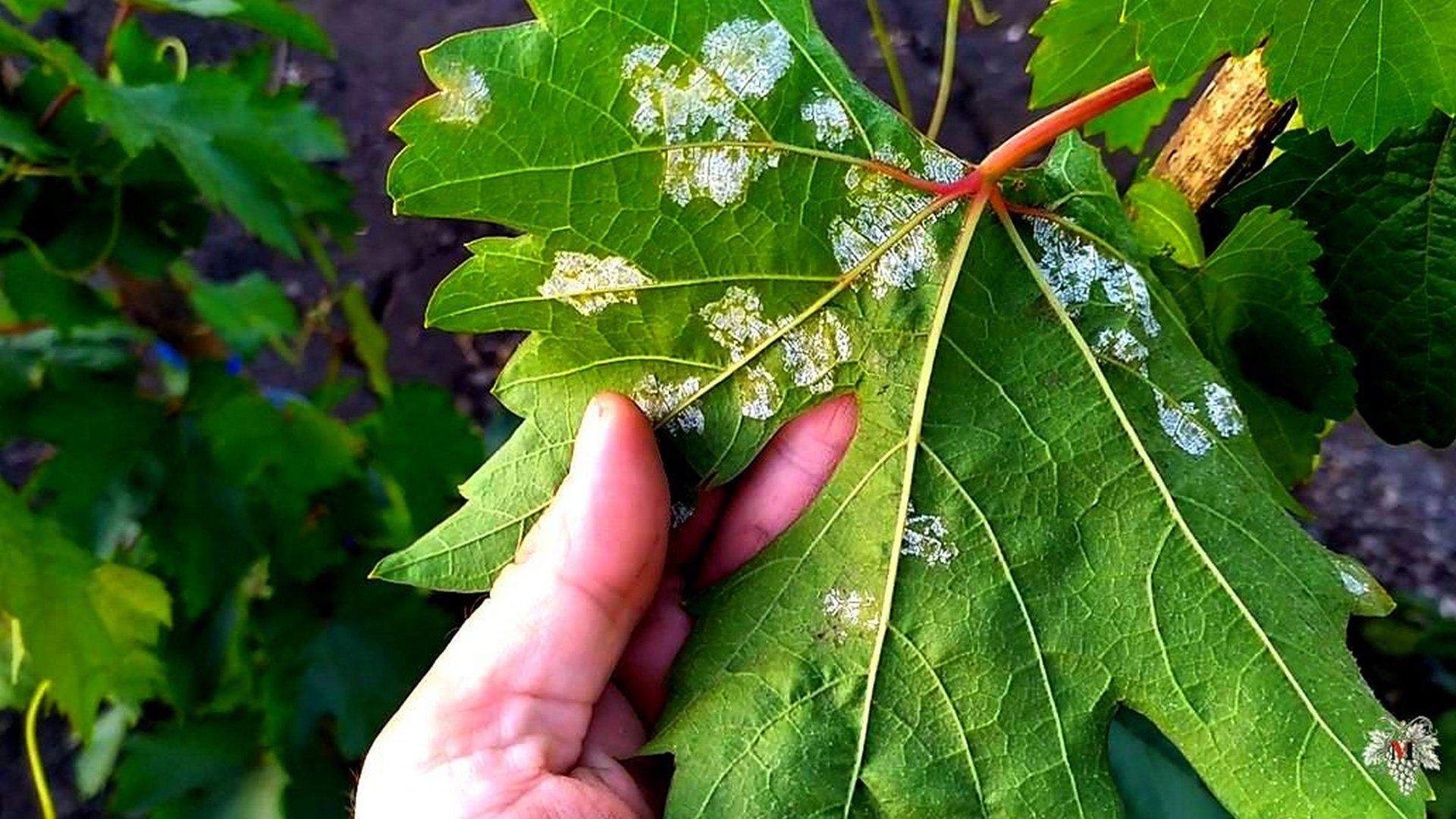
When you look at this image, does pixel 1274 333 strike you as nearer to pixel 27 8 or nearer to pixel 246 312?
pixel 27 8

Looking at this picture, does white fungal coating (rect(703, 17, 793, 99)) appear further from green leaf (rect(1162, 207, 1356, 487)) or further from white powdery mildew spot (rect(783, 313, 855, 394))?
green leaf (rect(1162, 207, 1356, 487))

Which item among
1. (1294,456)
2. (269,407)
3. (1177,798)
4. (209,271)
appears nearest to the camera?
(1294,456)

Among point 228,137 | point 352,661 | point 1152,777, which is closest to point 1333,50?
point 1152,777

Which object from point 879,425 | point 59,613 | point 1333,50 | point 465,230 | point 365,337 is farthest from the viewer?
point 465,230

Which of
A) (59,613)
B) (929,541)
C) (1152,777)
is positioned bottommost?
(1152,777)

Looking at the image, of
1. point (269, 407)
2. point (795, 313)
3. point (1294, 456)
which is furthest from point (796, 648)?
point (269, 407)

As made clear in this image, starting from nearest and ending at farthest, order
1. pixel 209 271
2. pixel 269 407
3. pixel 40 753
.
Answer: 1. pixel 269 407
2. pixel 40 753
3. pixel 209 271

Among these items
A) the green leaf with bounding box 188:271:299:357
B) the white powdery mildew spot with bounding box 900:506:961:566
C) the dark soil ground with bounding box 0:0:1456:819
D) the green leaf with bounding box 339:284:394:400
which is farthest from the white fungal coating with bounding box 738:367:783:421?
the dark soil ground with bounding box 0:0:1456:819

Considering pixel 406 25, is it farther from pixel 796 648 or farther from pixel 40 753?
pixel 796 648
